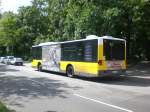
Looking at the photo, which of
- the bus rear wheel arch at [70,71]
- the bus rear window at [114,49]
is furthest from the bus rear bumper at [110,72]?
the bus rear wheel arch at [70,71]

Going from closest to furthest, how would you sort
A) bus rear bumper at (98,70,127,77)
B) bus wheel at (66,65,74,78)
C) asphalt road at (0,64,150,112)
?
asphalt road at (0,64,150,112)
bus rear bumper at (98,70,127,77)
bus wheel at (66,65,74,78)

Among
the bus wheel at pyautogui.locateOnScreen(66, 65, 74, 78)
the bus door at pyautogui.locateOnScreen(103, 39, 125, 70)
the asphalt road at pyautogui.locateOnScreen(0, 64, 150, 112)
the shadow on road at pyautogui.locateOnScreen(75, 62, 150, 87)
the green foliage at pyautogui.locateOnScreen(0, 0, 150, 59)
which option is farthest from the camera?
the green foliage at pyautogui.locateOnScreen(0, 0, 150, 59)

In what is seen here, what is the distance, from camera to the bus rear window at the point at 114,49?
1992 cm

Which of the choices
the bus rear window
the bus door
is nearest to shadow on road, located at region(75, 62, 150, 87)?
the bus door

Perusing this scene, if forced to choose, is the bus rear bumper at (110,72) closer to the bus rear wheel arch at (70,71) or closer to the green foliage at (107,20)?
the bus rear wheel arch at (70,71)

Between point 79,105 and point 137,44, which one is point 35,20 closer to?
point 137,44

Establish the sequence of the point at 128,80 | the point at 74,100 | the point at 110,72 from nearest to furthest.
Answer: the point at 74,100 → the point at 110,72 → the point at 128,80

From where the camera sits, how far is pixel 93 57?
2012cm

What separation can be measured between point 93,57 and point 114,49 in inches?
55.8

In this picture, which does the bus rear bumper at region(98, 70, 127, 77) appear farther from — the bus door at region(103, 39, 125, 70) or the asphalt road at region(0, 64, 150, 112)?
the asphalt road at region(0, 64, 150, 112)

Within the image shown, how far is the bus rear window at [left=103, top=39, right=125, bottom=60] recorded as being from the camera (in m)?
19.9

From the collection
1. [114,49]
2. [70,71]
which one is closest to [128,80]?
[114,49]

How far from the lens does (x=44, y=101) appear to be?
12586 mm

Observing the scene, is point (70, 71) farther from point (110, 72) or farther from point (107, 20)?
point (107, 20)
